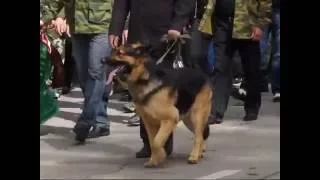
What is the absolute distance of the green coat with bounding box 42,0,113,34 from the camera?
8352mm

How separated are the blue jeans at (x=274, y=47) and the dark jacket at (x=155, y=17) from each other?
8.06 feet

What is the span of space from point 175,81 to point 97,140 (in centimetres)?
136

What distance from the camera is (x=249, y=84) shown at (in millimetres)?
9844

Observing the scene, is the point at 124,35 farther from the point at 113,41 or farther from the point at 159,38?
the point at 159,38

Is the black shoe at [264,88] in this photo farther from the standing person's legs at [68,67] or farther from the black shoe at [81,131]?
the black shoe at [81,131]

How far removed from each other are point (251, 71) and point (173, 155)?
7.47 ft

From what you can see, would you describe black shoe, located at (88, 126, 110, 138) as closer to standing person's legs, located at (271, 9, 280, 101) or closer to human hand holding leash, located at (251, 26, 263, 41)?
human hand holding leash, located at (251, 26, 263, 41)

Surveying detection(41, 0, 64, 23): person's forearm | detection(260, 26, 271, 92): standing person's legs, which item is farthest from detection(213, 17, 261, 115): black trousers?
detection(41, 0, 64, 23): person's forearm

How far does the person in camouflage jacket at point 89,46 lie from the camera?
837 centimetres

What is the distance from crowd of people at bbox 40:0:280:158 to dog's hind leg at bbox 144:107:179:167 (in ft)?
0.73

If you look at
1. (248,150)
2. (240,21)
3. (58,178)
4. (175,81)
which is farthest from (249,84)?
(58,178)

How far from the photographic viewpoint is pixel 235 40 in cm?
956
